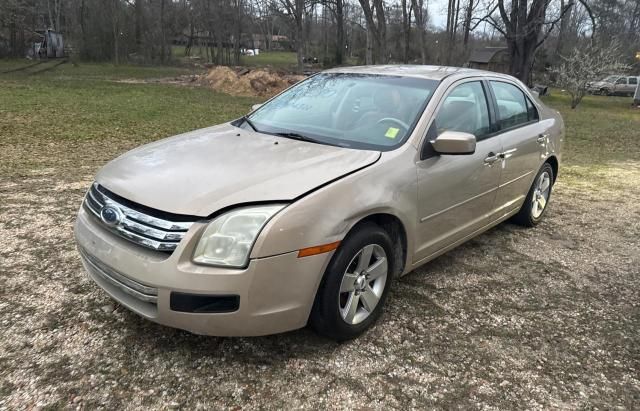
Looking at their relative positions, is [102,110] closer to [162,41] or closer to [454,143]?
[454,143]

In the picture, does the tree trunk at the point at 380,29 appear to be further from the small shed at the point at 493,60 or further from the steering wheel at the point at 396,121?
the steering wheel at the point at 396,121

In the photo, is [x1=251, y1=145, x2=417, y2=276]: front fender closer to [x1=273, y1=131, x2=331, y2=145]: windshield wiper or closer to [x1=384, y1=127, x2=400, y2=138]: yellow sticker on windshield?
[x1=384, y1=127, x2=400, y2=138]: yellow sticker on windshield

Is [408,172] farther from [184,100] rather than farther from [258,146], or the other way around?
[184,100]

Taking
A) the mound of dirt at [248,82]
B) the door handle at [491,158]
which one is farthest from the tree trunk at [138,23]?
the door handle at [491,158]

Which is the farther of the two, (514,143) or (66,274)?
(514,143)

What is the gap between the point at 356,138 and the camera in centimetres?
329

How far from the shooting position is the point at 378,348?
2.88m

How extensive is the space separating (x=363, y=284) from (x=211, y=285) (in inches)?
37.6

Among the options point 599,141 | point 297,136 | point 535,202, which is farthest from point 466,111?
point 599,141

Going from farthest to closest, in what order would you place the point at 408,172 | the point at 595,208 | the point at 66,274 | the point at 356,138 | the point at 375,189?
1. the point at 595,208
2. the point at 66,274
3. the point at 356,138
4. the point at 408,172
5. the point at 375,189

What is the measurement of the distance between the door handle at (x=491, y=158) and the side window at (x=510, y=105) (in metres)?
0.33

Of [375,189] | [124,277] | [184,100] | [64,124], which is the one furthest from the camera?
[184,100]

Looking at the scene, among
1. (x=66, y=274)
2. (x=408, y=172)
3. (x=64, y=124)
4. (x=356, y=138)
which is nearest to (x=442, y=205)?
(x=408, y=172)

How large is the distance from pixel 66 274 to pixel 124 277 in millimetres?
1374
